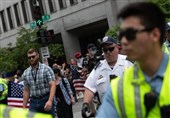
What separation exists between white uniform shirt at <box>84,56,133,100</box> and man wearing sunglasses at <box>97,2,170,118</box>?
3.38 m

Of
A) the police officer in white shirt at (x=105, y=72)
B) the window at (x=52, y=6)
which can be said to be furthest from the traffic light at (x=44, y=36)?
the window at (x=52, y=6)

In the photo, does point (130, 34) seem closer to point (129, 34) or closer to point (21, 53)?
point (129, 34)

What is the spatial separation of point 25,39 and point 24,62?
5.23 ft

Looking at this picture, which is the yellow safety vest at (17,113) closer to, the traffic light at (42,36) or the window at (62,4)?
the traffic light at (42,36)

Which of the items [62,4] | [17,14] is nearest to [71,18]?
[62,4]

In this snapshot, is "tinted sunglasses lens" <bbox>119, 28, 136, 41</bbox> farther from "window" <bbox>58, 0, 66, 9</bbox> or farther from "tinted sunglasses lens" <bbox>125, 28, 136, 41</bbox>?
"window" <bbox>58, 0, 66, 9</bbox>

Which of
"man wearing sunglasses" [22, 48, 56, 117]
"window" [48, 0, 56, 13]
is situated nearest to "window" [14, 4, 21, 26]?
"window" [48, 0, 56, 13]

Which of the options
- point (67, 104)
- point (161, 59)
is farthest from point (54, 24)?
point (161, 59)

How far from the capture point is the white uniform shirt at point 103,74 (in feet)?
20.1

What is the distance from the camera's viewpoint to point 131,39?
2.59 m

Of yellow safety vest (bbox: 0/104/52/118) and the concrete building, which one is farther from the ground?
the concrete building

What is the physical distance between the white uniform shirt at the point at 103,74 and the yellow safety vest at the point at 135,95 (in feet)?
11.1

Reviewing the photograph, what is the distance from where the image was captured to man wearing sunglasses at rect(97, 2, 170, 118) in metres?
2.58

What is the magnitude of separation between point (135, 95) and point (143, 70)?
0.47 feet
